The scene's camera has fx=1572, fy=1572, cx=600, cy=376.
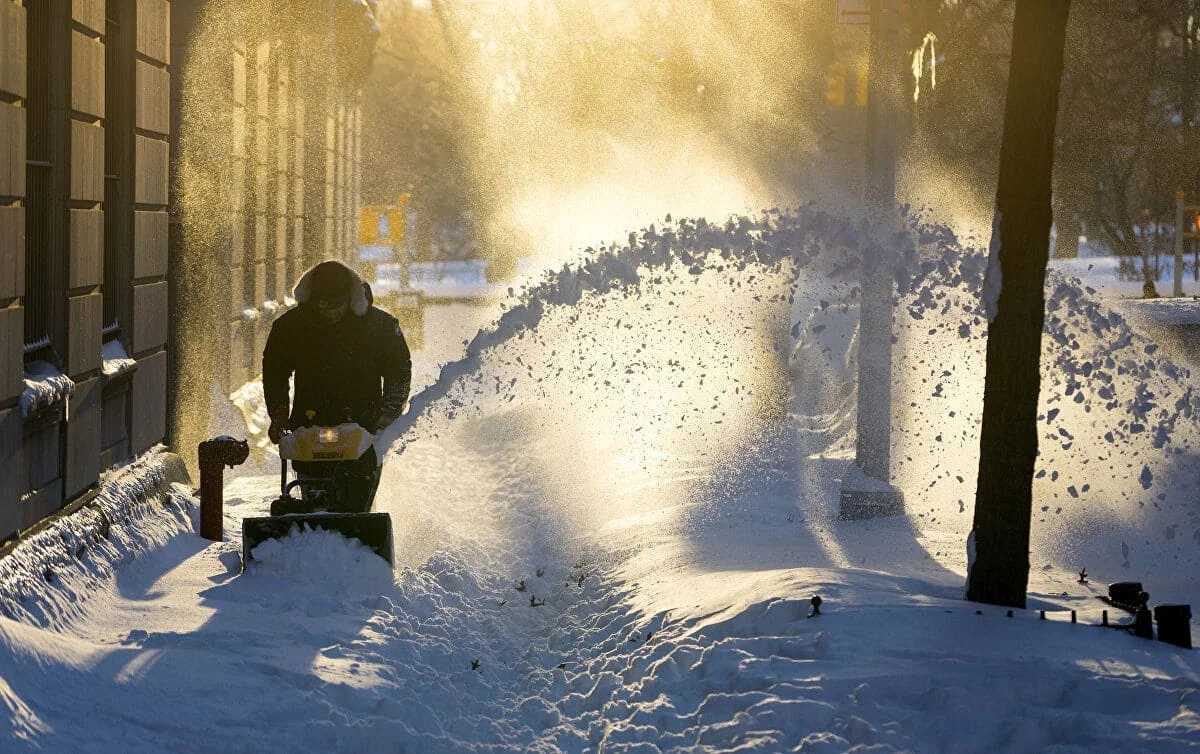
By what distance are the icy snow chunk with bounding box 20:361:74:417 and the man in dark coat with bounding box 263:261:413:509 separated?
3.31 feet

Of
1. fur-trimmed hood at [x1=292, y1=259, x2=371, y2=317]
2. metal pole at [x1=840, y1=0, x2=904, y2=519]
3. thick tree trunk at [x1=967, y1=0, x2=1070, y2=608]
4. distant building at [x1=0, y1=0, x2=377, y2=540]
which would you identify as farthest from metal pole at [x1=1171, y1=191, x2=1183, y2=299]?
thick tree trunk at [x1=967, y1=0, x2=1070, y2=608]

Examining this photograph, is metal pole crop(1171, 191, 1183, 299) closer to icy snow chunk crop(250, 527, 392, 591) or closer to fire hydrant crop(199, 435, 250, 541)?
fire hydrant crop(199, 435, 250, 541)

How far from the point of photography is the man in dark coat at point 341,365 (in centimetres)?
820

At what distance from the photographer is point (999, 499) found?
6.61 m

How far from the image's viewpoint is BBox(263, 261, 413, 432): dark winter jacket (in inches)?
324

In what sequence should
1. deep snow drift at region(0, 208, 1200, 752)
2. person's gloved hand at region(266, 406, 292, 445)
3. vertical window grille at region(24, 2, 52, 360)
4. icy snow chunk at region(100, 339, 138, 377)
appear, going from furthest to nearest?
icy snow chunk at region(100, 339, 138, 377)
person's gloved hand at region(266, 406, 292, 445)
vertical window grille at region(24, 2, 52, 360)
deep snow drift at region(0, 208, 1200, 752)

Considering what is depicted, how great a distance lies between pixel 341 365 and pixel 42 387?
1521 mm

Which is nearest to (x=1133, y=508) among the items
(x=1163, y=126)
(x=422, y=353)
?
(x=422, y=353)

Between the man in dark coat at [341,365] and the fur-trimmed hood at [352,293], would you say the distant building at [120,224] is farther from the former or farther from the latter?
the fur-trimmed hood at [352,293]

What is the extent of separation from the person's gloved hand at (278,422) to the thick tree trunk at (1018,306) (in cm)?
350

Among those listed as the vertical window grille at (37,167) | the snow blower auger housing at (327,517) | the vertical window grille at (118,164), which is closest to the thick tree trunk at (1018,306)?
the snow blower auger housing at (327,517)

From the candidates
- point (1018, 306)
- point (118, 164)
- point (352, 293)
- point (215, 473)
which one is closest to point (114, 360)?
point (215, 473)

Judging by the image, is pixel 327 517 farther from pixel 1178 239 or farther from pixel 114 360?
pixel 1178 239

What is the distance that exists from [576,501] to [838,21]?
12.7 feet
